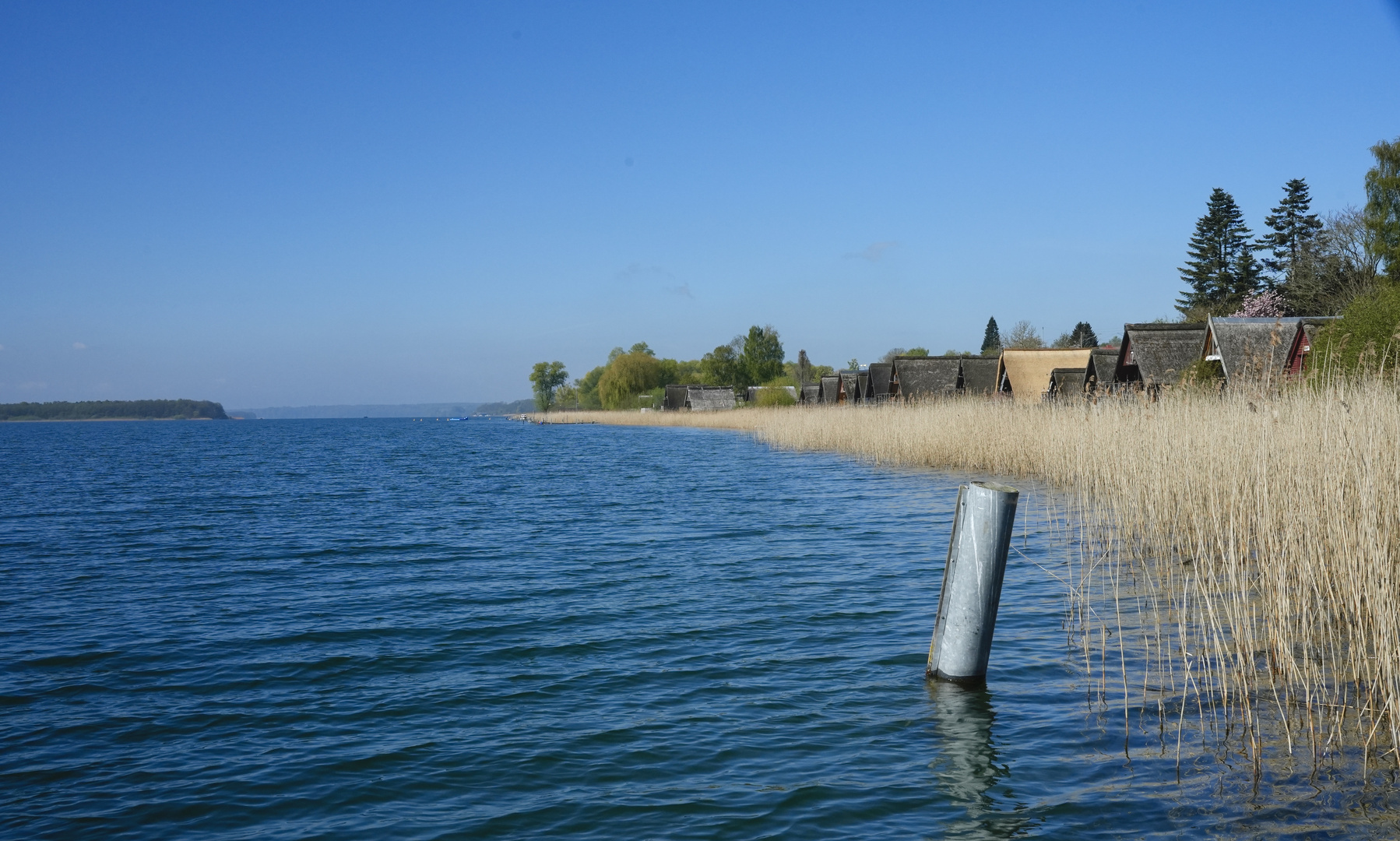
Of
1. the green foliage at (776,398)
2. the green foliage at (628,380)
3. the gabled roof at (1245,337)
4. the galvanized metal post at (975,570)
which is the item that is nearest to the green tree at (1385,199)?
the gabled roof at (1245,337)

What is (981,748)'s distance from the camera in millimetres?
5637

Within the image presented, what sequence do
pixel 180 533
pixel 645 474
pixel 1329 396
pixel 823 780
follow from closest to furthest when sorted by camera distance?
pixel 823 780 < pixel 1329 396 < pixel 180 533 < pixel 645 474

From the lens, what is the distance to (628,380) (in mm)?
120688

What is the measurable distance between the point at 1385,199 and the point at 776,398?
133ft

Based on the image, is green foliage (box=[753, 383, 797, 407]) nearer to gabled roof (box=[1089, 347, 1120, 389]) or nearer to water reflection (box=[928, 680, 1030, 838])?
gabled roof (box=[1089, 347, 1120, 389])

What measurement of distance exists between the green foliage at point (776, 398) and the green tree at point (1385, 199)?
38.2m

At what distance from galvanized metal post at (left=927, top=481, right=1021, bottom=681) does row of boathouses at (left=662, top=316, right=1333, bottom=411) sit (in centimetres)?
584

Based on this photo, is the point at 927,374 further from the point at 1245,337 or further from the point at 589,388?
the point at 589,388

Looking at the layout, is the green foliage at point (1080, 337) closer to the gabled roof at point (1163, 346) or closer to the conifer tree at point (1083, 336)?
the conifer tree at point (1083, 336)

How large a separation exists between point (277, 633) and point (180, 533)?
9.71m

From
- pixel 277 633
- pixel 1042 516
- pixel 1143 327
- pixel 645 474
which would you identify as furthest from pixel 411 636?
pixel 1143 327

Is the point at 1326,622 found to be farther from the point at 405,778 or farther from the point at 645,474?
the point at 645,474

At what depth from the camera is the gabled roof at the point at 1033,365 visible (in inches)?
1617

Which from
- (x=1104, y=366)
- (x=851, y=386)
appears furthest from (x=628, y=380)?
(x=1104, y=366)
